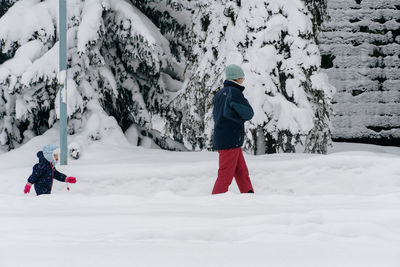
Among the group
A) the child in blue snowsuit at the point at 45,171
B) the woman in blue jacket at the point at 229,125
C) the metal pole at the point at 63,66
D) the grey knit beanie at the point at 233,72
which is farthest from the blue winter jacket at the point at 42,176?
the grey knit beanie at the point at 233,72

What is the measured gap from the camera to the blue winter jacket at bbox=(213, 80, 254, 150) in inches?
202

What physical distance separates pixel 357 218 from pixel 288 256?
1066mm

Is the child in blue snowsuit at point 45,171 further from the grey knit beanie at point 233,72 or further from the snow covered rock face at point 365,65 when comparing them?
the snow covered rock face at point 365,65

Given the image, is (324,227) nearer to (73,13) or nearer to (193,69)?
(193,69)

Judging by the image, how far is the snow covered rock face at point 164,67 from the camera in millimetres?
8234

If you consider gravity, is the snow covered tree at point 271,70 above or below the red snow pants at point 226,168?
above

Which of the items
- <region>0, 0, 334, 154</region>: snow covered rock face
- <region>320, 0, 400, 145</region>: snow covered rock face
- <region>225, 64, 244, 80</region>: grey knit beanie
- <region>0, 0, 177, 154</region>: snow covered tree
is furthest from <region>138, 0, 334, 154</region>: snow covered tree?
<region>320, 0, 400, 145</region>: snow covered rock face

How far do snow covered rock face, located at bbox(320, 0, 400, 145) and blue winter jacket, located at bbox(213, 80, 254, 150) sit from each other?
273 inches

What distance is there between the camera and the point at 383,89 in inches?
451

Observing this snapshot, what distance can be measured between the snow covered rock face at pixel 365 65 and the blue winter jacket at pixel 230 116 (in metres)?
6.93

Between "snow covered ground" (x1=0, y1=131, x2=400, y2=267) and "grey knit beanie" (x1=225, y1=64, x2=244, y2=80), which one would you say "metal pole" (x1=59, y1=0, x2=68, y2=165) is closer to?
"snow covered ground" (x1=0, y1=131, x2=400, y2=267)

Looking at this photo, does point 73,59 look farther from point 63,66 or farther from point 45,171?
point 45,171

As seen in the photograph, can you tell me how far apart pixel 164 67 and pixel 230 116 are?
180 inches

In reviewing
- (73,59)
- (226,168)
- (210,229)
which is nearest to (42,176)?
(226,168)
